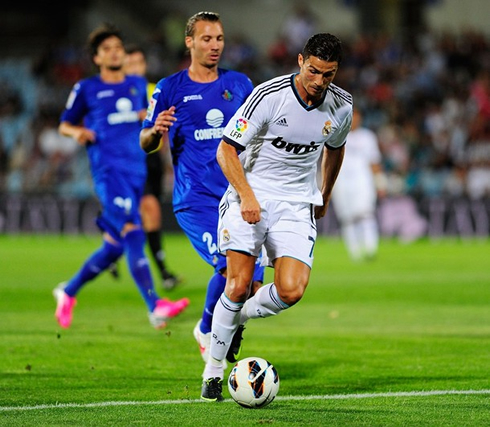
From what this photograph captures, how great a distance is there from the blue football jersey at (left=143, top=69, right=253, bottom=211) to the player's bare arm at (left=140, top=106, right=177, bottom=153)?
13 centimetres

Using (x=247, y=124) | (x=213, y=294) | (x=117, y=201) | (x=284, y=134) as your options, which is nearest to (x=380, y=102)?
(x=117, y=201)

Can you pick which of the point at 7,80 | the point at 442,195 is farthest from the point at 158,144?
the point at 7,80

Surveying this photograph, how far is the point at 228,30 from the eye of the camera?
32281 mm

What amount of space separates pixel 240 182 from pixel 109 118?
4193 millimetres

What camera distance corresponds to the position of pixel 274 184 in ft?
21.0

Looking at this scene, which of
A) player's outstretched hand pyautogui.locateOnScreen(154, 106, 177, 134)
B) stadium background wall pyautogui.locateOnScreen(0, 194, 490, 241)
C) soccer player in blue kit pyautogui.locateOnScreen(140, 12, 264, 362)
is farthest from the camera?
stadium background wall pyautogui.locateOnScreen(0, 194, 490, 241)

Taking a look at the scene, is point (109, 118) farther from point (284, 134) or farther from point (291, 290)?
point (291, 290)

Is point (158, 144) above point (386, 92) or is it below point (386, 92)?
below

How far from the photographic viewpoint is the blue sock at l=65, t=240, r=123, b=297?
1003 cm

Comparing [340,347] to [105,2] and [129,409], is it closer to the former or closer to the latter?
[129,409]

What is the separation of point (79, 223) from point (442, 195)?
906 cm

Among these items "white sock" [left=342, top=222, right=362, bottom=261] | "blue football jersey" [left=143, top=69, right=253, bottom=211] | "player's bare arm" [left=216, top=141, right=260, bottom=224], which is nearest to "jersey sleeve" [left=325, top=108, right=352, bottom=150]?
"player's bare arm" [left=216, top=141, right=260, bottom=224]

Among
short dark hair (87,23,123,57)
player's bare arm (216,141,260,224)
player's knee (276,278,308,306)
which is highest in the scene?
short dark hair (87,23,123,57)

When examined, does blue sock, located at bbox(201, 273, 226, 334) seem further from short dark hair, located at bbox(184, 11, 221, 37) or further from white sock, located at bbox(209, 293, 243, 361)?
short dark hair, located at bbox(184, 11, 221, 37)
